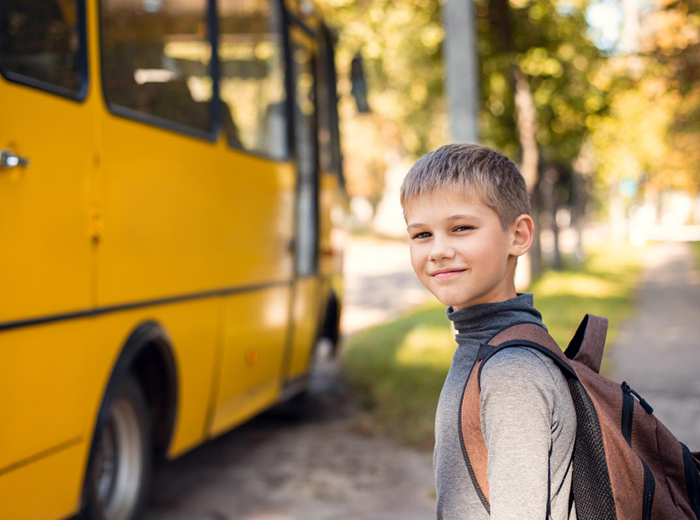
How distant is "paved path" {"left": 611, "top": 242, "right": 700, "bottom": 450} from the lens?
25.0 ft

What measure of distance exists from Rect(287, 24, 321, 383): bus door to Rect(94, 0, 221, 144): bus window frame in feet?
5.22

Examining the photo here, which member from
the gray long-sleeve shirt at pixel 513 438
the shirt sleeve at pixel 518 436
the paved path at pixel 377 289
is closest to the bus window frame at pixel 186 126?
the gray long-sleeve shirt at pixel 513 438

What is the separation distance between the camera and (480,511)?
1.68m

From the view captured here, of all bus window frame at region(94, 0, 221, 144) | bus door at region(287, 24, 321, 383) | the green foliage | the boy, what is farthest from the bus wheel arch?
the green foliage

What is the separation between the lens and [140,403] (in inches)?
185

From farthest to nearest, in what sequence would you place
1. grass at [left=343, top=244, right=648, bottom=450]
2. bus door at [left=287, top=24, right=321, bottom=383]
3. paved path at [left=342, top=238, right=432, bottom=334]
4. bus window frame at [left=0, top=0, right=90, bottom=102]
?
1. paved path at [left=342, top=238, right=432, bottom=334]
2. grass at [left=343, top=244, right=648, bottom=450]
3. bus door at [left=287, top=24, right=321, bottom=383]
4. bus window frame at [left=0, top=0, right=90, bottom=102]

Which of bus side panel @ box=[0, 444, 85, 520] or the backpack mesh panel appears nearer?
the backpack mesh panel

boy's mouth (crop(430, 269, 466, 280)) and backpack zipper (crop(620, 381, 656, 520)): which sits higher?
boy's mouth (crop(430, 269, 466, 280))

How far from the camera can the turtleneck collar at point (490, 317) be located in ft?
5.95

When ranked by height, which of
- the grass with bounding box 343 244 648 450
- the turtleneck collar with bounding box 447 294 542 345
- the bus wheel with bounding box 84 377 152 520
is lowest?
the grass with bounding box 343 244 648 450

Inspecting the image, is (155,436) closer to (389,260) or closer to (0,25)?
(0,25)

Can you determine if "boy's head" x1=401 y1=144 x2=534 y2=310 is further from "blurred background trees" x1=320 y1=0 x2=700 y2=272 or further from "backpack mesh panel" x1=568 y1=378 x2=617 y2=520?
"blurred background trees" x1=320 y1=0 x2=700 y2=272

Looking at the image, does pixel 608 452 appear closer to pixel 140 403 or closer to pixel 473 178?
pixel 473 178

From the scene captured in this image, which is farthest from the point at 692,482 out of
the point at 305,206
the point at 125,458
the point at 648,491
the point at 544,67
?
the point at 544,67
